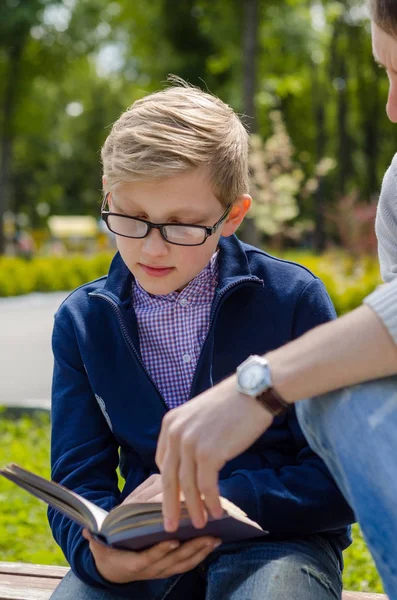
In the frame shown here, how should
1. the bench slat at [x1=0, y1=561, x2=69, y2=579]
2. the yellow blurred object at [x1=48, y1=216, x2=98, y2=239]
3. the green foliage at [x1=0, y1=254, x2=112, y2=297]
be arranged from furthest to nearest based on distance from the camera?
the yellow blurred object at [x1=48, y1=216, x2=98, y2=239]
the green foliage at [x1=0, y1=254, x2=112, y2=297]
the bench slat at [x1=0, y1=561, x2=69, y2=579]

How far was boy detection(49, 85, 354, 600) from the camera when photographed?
1.83 metres

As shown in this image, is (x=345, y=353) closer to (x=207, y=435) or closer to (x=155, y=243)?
(x=207, y=435)

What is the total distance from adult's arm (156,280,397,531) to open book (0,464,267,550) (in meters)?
0.13

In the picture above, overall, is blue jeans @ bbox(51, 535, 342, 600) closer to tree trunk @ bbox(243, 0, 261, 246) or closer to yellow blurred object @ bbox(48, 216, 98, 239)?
tree trunk @ bbox(243, 0, 261, 246)

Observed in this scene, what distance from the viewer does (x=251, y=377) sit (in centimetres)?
139

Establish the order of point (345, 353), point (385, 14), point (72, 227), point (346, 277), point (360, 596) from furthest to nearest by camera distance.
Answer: point (72, 227)
point (346, 277)
point (360, 596)
point (385, 14)
point (345, 353)

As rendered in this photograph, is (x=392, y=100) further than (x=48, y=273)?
No

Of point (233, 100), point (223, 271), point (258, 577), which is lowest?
point (233, 100)

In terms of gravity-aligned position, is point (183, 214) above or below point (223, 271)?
above

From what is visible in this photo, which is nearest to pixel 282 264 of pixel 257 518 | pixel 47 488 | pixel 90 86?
pixel 257 518

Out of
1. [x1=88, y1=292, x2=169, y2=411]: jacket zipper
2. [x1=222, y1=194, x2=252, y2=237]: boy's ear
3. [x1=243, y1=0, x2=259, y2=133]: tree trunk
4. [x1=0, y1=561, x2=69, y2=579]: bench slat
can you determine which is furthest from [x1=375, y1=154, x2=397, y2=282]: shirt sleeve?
[x1=243, y1=0, x2=259, y2=133]: tree trunk

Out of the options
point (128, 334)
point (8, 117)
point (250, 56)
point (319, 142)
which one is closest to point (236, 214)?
point (128, 334)

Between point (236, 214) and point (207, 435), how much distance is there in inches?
33.5

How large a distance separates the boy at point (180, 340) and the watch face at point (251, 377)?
48 centimetres
